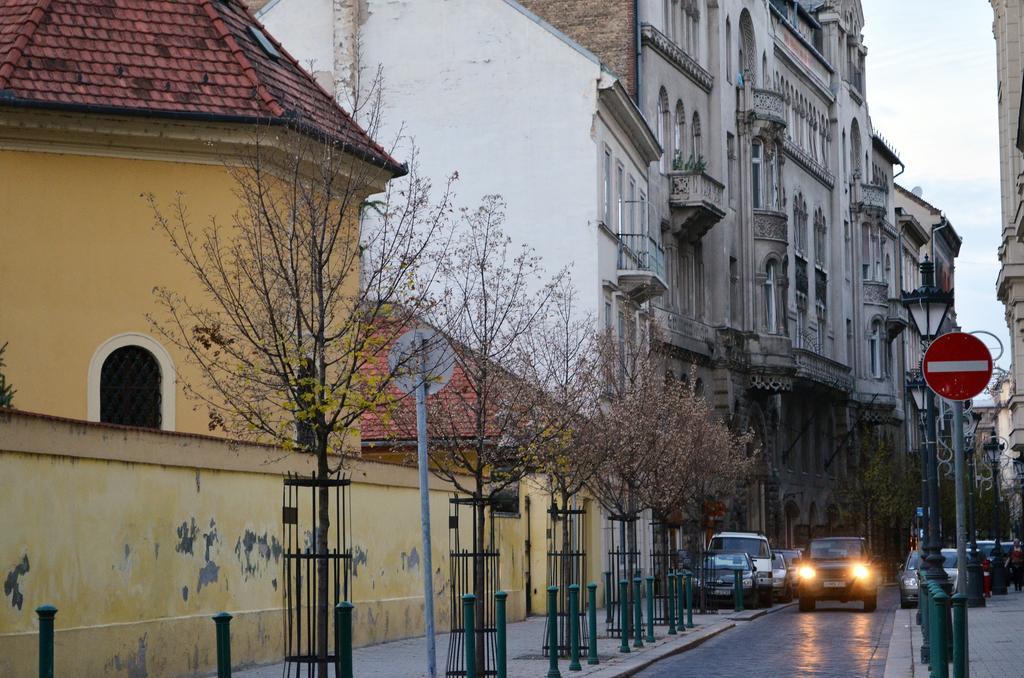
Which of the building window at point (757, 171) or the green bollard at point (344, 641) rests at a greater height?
the building window at point (757, 171)

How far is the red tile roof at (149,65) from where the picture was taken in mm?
21812

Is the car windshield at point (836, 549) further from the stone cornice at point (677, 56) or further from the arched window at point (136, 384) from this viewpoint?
the arched window at point (136, 384)

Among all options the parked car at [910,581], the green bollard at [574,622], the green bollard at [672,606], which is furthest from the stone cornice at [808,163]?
the green bollard at [574,622]

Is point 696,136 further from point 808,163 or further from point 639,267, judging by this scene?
point 808,163

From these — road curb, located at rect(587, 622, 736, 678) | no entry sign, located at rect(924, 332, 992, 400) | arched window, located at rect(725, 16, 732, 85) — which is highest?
arched window, located at rect(725, 16, 732, 85)

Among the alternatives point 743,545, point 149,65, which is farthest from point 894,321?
point 149,65

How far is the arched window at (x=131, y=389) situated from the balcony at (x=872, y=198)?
2494 inches

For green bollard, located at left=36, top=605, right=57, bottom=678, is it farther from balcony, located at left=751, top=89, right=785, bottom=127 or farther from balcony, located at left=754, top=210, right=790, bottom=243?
balcony, located at left=754, top=210, right=790, bottom=243

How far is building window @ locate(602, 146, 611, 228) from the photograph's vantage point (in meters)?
42.1

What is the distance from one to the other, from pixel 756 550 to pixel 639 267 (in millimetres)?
7871

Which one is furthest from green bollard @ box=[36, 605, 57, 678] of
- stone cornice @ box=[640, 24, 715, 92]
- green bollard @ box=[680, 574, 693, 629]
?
stone cornice @ box=[640, 24, 715, 92]

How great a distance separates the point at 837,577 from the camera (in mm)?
40344

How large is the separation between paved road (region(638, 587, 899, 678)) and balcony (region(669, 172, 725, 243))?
17967 mm

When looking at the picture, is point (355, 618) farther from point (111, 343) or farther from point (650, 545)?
point (650, 545)
